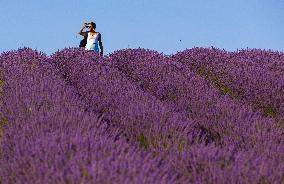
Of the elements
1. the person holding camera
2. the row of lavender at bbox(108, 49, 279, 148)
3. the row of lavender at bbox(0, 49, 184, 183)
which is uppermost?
the person holding camera

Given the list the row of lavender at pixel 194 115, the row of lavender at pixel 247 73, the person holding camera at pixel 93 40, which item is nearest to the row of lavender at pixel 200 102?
the row of lavender at pixel 194 115

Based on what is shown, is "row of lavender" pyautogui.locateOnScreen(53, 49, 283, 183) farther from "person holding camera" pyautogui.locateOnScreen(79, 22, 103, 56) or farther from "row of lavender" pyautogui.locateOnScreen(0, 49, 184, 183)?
"person holding camera" pyautogui.locateOnScreen(79, 22, 103, 56)

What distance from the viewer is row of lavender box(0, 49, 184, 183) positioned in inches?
98.7

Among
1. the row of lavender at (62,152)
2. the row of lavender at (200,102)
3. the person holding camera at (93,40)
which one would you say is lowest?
the row of lavender at (62,152)

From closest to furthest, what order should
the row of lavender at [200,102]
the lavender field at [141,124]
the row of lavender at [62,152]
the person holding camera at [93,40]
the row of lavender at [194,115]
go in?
the row of lavender at [62,152], the lavender field at [141,124], the row of lavender at [194,115], the row of lavender at [200,102], the person holding camera at [93,40]

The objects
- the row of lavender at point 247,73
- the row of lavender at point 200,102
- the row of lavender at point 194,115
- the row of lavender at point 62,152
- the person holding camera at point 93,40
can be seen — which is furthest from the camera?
the person holding camera at point 93,40

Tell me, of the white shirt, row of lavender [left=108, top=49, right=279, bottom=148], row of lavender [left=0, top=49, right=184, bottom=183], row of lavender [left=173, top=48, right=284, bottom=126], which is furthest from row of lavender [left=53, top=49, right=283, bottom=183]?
the white shirt

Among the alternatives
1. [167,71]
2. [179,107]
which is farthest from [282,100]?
[167,71]

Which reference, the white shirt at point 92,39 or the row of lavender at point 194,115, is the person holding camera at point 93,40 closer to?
the white shirt at point 92,39

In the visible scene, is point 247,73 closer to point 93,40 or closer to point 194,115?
point 194,115

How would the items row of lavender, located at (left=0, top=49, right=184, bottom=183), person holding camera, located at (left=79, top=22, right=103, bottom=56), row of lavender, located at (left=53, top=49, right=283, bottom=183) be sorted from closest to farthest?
row of lavender, located at (left=0, top=49, right=184, bottom=183) < row of lavender, located at (left=53, top=49, right=283, bottom=183) < person holding camera, located at (left=79, top=22, right=103, bottom=56)

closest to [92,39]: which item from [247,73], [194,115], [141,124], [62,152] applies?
[247,73]

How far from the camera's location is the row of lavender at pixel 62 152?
2.51 metres

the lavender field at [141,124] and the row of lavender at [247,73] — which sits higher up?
the row of lavender at [247,73]
